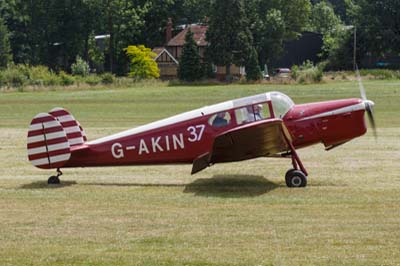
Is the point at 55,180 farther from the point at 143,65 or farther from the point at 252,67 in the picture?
the point at 143,65

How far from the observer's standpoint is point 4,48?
10056 cm

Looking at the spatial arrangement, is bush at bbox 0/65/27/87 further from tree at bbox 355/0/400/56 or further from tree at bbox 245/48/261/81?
tree at bbox 355/0/400/56

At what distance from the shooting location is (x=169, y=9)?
11162 centimetres

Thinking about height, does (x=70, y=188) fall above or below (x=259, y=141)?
below

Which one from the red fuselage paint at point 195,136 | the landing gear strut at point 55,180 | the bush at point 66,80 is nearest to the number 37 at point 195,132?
the red fuselage paint at point 195,136

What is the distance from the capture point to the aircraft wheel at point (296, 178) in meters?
14.7

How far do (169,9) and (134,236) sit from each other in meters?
103

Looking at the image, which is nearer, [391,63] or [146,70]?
[146,70]

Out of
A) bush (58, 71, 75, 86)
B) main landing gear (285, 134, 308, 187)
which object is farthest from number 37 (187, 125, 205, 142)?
bush (58, 71, 75, 86)

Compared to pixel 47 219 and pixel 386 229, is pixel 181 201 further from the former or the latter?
pixel 386 229

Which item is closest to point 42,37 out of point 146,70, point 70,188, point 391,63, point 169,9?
point 169,9

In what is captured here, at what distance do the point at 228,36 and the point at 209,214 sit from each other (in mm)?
73354

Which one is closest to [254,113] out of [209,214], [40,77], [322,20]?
[209,214]

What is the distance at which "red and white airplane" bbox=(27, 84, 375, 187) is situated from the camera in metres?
14.8
